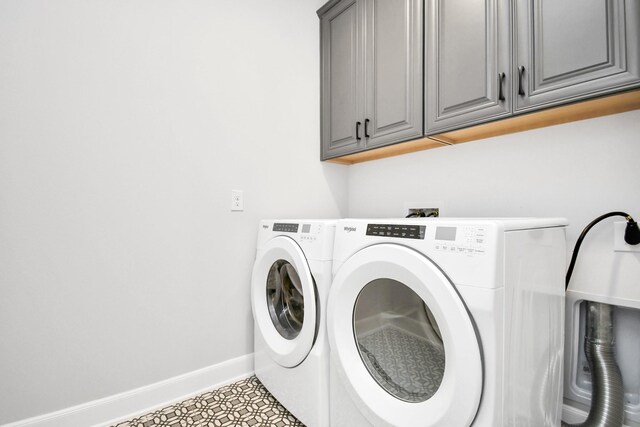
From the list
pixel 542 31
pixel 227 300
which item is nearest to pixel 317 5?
pixel 542 31

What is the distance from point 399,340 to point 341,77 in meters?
1.58

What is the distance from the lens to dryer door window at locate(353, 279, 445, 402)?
930mm

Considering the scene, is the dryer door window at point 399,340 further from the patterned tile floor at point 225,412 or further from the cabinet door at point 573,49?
the cabinet door at point 573,49

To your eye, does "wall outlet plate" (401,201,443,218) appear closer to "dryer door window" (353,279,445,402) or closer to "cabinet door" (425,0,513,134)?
"cabinet door" (425,0,513,134)

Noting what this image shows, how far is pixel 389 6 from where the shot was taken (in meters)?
1.60

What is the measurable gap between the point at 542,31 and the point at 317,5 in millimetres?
1494

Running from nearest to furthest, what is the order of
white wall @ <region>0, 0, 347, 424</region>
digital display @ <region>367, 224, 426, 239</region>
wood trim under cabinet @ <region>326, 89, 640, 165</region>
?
digital display @ <region>367, 224, 426, 239</region>
wood trim under cabinet @ <region>326, 89, 640, 165</region>
white wall @ <region>0, 0, 347, 424</region>

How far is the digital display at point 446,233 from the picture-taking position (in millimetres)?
806


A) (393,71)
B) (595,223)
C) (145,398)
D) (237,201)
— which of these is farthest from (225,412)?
(393,71)

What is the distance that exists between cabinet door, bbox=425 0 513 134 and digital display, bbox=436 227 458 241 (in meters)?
0.70

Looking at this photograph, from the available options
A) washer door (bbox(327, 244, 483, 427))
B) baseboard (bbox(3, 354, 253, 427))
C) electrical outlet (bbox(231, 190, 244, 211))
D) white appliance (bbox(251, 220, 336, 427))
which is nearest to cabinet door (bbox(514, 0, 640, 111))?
washer door (bbox(327, 244, 483, 427))

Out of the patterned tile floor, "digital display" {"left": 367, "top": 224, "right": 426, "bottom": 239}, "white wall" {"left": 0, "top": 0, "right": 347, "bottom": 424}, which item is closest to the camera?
"digital display" {"left": 367, "top": 224, "right": 426, "bottom": 239}

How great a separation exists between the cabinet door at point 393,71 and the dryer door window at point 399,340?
0.87 metres

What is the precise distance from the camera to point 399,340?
105 cm
